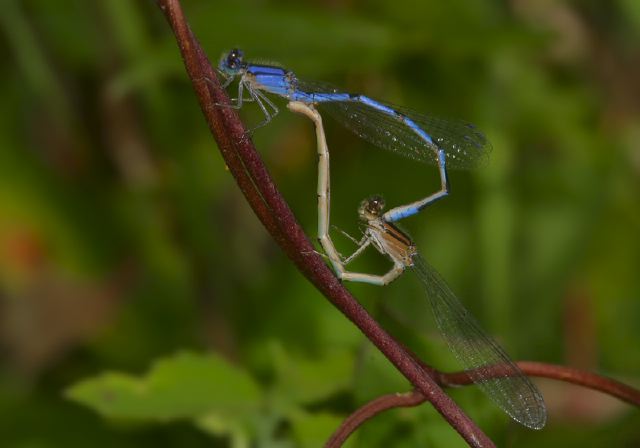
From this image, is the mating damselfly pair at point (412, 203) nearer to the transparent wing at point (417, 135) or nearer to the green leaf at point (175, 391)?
the transparent wing at point (417, 135)

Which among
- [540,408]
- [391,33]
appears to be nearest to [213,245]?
[391,33]

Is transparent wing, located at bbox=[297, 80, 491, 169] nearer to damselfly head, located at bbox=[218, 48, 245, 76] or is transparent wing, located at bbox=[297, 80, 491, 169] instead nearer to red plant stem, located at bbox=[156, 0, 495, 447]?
damselfly head, located at bbox=[218, 48, 245, 76]

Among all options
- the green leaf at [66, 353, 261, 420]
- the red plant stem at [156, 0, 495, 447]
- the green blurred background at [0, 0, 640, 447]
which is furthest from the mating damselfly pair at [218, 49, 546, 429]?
the green blurred background at [0, 0, 640, 447]

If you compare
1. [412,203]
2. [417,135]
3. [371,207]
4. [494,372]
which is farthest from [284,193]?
[494,372]

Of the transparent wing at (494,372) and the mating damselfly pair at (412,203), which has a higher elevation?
the mating damselfly pair at (412,203)

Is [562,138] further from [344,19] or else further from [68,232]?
[68,232]

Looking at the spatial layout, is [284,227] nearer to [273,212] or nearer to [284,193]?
[273,212]

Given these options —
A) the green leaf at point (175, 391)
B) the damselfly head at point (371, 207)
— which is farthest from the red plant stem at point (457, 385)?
the green leaf at point (175, 391)
